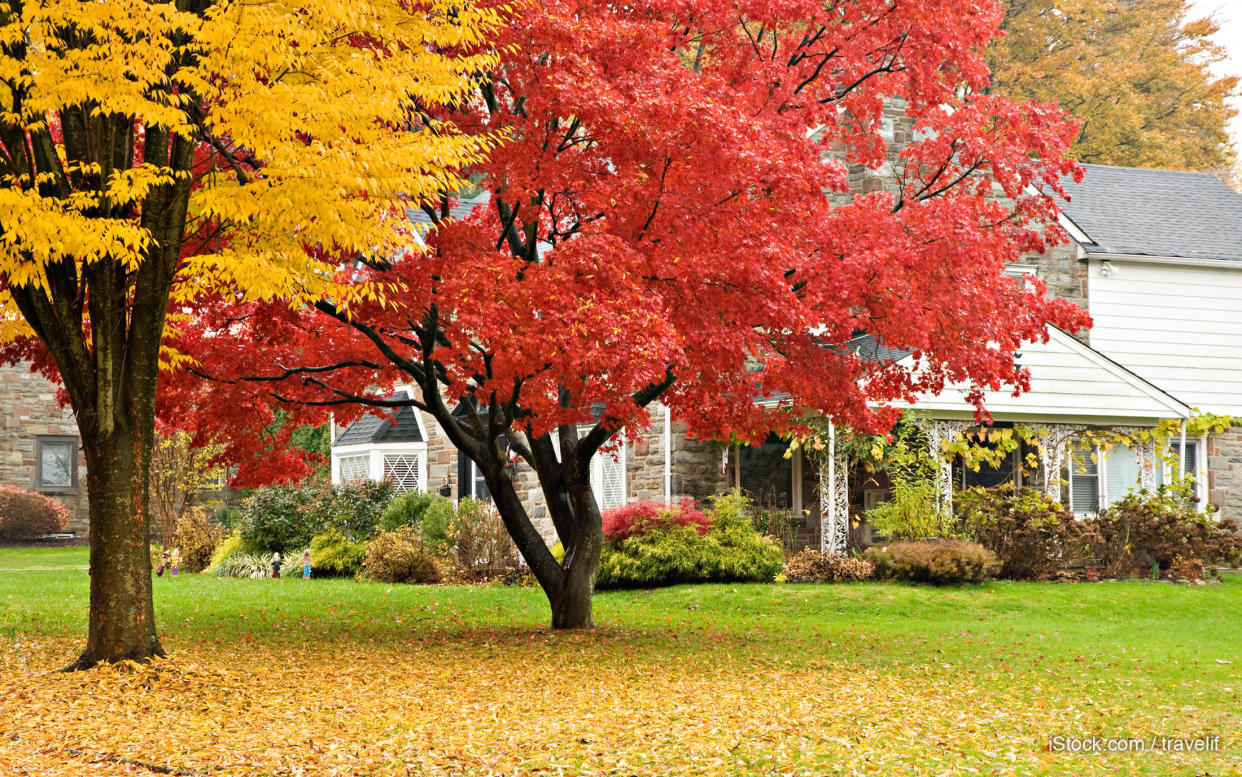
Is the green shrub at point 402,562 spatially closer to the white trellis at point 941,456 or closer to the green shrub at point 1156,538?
the white trellis at point 941,456

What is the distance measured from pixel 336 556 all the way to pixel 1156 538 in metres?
13.4

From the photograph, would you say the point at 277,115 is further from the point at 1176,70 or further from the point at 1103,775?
the point at 1176,70

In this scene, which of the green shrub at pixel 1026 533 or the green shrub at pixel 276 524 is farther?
the green shrub at pixel 276 524

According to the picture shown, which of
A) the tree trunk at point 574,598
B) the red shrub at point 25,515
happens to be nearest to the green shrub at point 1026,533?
the tree trunk at point 574,598

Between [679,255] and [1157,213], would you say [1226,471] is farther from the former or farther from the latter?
[679,255]

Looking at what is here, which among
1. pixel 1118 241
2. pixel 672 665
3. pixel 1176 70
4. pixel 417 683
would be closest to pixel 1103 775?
pixel 672 665

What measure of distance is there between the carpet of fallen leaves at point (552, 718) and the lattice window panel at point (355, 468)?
41.5ft

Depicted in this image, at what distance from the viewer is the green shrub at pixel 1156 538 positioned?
1762 centimetres

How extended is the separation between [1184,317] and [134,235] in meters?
20.7

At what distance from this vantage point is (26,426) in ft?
94.4

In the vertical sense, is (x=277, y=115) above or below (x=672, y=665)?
above

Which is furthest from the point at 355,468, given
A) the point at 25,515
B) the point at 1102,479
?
the point at 1102,479

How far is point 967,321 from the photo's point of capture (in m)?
10.4

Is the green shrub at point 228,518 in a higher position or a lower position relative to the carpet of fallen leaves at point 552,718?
higher
